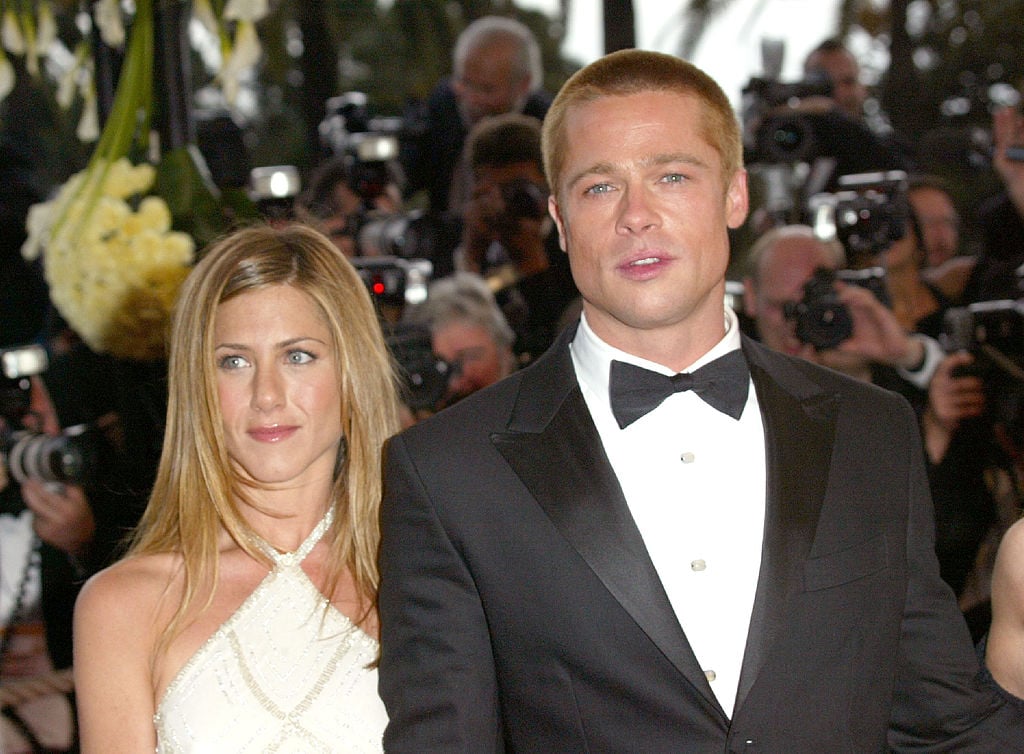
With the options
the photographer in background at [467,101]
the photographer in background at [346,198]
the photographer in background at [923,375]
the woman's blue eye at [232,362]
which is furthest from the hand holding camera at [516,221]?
the woman's blue eye at [232,362]

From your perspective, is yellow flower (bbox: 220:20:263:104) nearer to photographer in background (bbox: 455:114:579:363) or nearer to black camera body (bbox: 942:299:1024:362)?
photographer in background (bbox: 455:114:579:363)

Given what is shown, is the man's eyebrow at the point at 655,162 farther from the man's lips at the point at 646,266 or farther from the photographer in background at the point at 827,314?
the photographer in background at the point at 827,314

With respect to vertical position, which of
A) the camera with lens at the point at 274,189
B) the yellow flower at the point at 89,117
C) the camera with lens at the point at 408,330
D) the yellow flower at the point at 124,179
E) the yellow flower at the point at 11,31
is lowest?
the camera with lens at the point at 408,330

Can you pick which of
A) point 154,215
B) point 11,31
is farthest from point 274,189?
point 11,31

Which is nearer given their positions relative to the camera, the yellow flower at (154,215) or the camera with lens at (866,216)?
the yellow flower at (154,215)

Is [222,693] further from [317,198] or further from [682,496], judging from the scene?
[317,198]

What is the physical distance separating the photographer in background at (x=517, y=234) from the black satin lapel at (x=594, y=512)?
2090mm

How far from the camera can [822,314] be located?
139 inches

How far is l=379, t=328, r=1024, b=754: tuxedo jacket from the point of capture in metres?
1.53

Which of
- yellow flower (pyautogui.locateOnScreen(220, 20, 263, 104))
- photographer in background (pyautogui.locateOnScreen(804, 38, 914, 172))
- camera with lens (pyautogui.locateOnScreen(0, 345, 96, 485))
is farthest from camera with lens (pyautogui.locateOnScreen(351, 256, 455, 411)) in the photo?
photographer in background (pyautogui.locateOnScreen(804, 38, 914, 172))

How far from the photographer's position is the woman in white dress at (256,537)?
1.93 m

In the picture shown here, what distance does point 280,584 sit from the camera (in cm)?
205

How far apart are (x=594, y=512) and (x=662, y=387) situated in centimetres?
20

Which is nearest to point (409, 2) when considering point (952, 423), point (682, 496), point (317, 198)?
point (317, 198)
